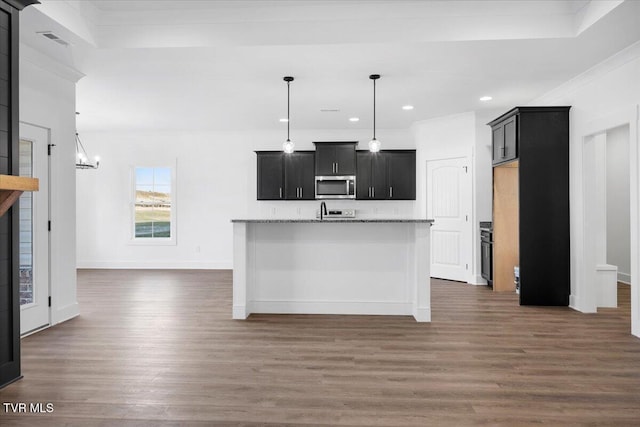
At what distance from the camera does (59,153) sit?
14.5 feet

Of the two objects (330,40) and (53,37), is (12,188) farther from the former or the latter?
(330,40)

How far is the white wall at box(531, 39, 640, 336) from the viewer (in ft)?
13.0

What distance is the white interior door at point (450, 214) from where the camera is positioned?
6.82 meters

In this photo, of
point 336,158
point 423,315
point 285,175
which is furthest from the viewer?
point 285,175

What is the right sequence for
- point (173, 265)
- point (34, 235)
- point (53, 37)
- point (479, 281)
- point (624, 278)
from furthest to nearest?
point (173, 265), point (624, 278), point (479, 281), point (34, 235), point (53, 37)

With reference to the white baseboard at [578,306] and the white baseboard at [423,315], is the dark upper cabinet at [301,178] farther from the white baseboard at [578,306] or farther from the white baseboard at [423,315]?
the white baseboard at [578,306]

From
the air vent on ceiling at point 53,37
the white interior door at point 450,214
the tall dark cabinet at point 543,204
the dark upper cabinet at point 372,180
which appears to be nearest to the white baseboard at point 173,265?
the dark upper cabinet at point 372,180

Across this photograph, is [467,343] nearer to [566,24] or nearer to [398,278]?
[398,278]

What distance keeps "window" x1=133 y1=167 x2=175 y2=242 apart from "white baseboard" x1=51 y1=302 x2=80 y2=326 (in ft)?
12.5

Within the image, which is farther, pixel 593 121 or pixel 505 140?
pixel 505 140

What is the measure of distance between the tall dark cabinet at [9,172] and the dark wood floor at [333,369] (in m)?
0.24

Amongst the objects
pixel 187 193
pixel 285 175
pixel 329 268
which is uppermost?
pixel 285 175

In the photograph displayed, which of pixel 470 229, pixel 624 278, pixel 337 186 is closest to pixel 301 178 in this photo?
pixel 337 186

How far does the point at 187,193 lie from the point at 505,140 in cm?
585
